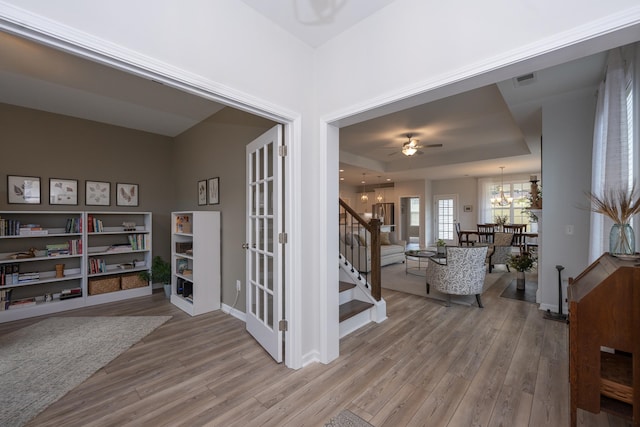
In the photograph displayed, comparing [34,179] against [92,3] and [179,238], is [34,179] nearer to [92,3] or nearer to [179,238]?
[179,238]

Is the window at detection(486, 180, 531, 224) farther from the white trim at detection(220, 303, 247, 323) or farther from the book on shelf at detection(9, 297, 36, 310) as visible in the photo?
the book on shelf at detection(9, 297, 36, 310)

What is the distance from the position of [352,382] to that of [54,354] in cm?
274

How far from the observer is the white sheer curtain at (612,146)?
2.09 metres

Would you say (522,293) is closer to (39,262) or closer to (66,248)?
(66,248)

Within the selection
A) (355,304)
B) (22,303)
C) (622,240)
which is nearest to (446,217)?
(355,304)

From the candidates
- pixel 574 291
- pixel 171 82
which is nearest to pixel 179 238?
pixel 171 82

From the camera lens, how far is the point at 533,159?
22.5 ft

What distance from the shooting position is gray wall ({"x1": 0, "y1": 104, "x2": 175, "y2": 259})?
144 inches

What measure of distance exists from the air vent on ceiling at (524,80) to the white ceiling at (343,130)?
2.0 inches

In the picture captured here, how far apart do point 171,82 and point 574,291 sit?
8.25 ft

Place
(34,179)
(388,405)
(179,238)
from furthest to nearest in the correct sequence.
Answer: (179,238)
(34,179)
(388,405)

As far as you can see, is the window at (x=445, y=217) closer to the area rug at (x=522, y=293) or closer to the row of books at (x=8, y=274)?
the area rug at (x=522, y=293)

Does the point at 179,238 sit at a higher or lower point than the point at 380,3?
lower

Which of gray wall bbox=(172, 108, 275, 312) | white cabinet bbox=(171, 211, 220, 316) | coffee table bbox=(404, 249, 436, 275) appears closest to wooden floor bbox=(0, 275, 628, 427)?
white cabinet bbox=(171, 211, 220, 316)
